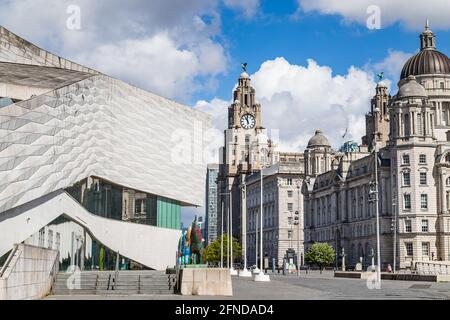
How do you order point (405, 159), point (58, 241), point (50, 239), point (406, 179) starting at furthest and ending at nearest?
1. point (405, 159)
2. point (406, 179)
3. point (58, 241)
4. point (50, 239)

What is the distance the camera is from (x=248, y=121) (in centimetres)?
19288

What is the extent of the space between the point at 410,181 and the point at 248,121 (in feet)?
309

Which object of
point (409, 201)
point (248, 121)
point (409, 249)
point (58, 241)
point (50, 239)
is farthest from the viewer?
point (248, 121)

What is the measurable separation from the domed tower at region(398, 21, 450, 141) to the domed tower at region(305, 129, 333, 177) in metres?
24.7

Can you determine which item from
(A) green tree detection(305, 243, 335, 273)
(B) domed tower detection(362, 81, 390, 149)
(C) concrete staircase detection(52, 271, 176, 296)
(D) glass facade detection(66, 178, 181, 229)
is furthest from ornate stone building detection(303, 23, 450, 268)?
(C) concrete staircase detection(52, 271, 176, 296)

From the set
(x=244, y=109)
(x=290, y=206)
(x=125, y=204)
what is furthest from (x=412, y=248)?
(x=244, y=109)

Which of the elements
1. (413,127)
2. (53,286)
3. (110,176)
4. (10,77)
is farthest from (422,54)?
(53,286)

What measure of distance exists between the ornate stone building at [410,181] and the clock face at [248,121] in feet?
225

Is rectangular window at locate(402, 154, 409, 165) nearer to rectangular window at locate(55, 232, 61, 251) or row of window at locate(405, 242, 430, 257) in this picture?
row of window at locate(405, 242, 430, 257)

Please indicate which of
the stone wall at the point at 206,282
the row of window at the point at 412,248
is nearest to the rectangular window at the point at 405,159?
the row of window at the point at 412,248

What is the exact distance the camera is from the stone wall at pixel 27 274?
75.8 ft

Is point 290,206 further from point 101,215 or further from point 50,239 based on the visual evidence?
point 50,239

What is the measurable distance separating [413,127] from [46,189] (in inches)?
2707

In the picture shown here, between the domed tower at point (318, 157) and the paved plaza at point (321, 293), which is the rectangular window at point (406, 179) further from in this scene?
the paved plaza at point (321, 293)
